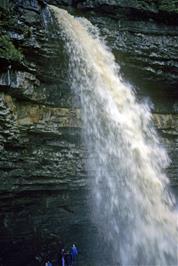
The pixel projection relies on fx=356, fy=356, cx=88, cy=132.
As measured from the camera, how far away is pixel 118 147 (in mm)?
11703

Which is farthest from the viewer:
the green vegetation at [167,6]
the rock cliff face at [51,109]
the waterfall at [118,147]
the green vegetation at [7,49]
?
the green vegetation at [167,6]

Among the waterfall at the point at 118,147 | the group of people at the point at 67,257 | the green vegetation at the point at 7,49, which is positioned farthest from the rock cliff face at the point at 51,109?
the group of people at the point at 67,257

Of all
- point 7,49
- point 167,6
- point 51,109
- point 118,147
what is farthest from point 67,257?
point 167,6

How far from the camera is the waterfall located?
11.4 metres

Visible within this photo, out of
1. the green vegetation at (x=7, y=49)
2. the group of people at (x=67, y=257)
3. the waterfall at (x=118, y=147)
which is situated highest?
the green vegetation at (x=7, y=49)

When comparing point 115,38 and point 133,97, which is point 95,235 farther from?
point 115,38

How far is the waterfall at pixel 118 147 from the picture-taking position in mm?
11430

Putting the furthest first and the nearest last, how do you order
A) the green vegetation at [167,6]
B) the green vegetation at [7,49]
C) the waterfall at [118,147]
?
the green vegetation at [167,6] < the waterfall at [118,147] < the green vegetation at [7,49]

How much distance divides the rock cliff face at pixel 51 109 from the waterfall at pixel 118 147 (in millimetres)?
381

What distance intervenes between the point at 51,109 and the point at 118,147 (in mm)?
2517

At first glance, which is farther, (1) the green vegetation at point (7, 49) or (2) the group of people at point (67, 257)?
(2) the group of people at point (67, 257)

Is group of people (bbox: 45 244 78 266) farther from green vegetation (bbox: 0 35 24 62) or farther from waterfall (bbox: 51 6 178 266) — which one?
green vegetation (bbox: 0 35 24 62)

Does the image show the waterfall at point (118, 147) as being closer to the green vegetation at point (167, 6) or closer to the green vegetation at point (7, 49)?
the green vegetation at point (7, 49)

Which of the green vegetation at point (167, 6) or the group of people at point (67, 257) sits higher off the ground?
the green vegetation at point (167, 6)
